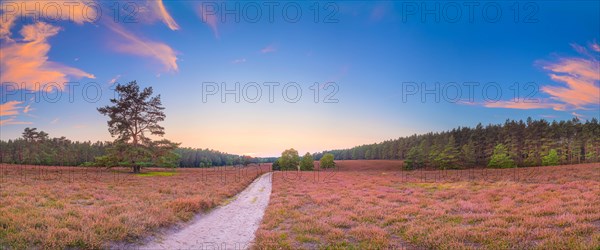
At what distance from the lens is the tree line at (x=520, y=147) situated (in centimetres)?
7306

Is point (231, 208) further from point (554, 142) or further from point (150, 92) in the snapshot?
point (554, 142)

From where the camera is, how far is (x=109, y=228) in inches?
372

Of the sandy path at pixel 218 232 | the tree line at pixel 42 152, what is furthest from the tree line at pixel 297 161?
the sandy path at pixel 218 232

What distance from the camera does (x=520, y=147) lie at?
8212 centimetres

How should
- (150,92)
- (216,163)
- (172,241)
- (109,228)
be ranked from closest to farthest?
(109,228)
(172,241)
(150,92)
(216,163)

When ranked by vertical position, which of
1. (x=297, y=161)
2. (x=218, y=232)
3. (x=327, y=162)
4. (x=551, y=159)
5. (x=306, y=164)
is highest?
(x=218, y=232)

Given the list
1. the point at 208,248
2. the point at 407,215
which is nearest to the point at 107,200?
the point at 208,248

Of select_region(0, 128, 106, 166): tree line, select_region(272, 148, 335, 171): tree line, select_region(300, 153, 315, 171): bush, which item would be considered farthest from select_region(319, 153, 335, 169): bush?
select_region(0, 128, 106, 166): tree line

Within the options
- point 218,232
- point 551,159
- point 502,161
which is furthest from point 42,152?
point 551,159

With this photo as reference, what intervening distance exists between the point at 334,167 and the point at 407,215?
83.7m

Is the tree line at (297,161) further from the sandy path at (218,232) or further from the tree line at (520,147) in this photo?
the sandy path at (218,232)

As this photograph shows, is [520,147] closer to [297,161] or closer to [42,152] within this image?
[297,161]

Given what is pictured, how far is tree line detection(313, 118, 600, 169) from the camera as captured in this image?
240 feet

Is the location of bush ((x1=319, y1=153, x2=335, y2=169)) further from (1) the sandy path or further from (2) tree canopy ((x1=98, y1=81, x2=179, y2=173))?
(1) the sandy path
